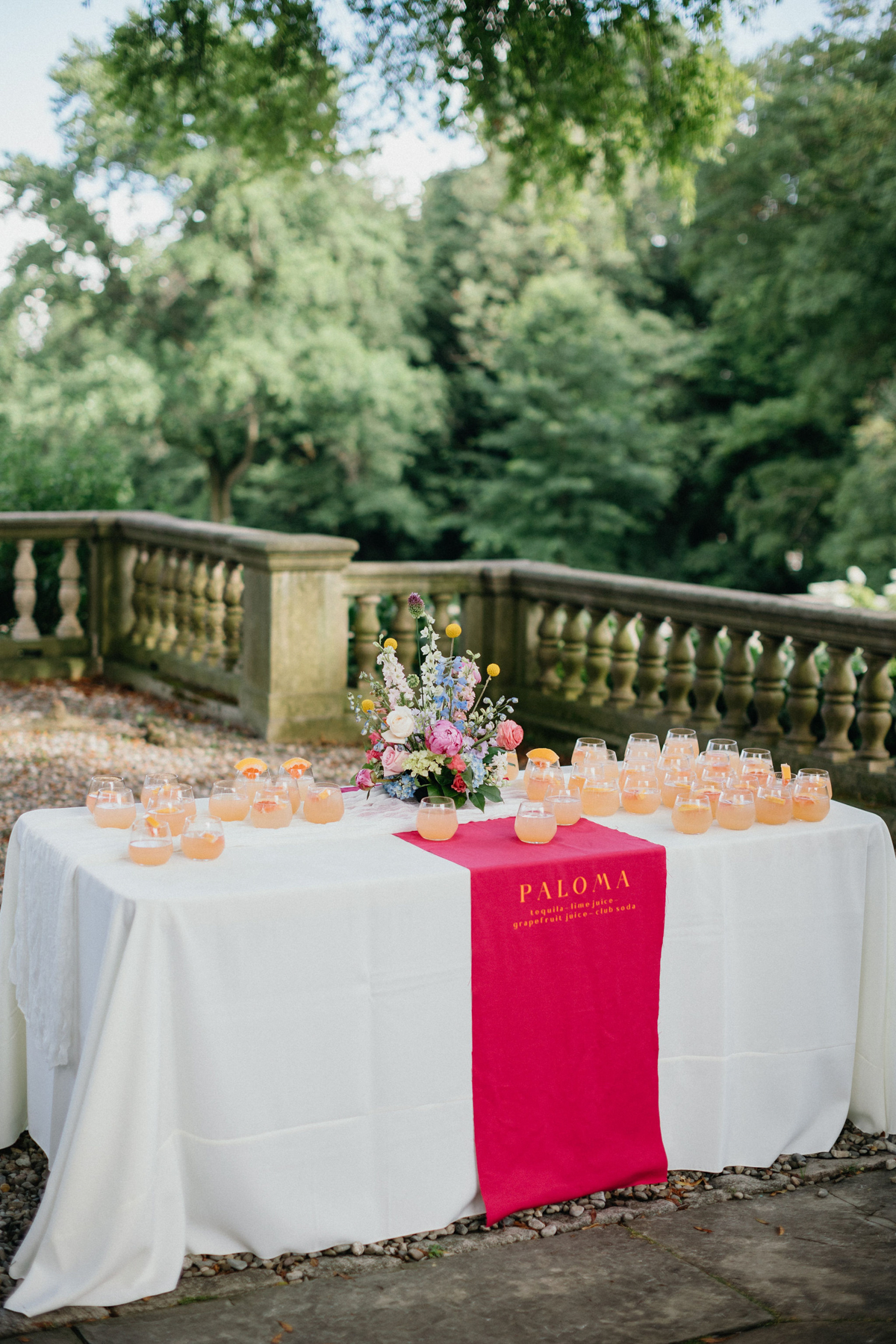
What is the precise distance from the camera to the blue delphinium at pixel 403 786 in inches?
159

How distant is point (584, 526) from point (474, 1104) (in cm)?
2849

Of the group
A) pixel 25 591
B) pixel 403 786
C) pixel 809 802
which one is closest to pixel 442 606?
pixel 25 591

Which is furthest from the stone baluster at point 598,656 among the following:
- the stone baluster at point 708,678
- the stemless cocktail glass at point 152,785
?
the stemless cocktail glass at point 152,785

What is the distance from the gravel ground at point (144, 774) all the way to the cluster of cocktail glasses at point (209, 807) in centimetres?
100

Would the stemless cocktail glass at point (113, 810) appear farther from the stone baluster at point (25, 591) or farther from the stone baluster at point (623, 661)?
the stone baluster at point (25, 591)

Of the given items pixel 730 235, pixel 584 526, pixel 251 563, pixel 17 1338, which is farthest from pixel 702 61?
pixel 584 526

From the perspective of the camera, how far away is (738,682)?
7.31 meters

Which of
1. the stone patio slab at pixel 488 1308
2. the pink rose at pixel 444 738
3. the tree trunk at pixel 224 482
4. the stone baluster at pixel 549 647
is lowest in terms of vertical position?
the stone patio slab at pixel 488 1308

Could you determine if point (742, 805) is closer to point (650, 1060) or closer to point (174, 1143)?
point (650, 1060)

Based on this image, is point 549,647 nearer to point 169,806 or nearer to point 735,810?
point 735,810

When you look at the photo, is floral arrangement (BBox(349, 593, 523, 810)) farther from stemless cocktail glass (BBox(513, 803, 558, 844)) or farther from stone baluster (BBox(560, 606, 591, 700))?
stone baluster (BBox(560, 606, 591, 700))

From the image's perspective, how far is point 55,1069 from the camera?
3.53 metres

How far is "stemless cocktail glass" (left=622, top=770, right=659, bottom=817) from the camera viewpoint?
4.10 meters

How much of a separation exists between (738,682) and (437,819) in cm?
394
